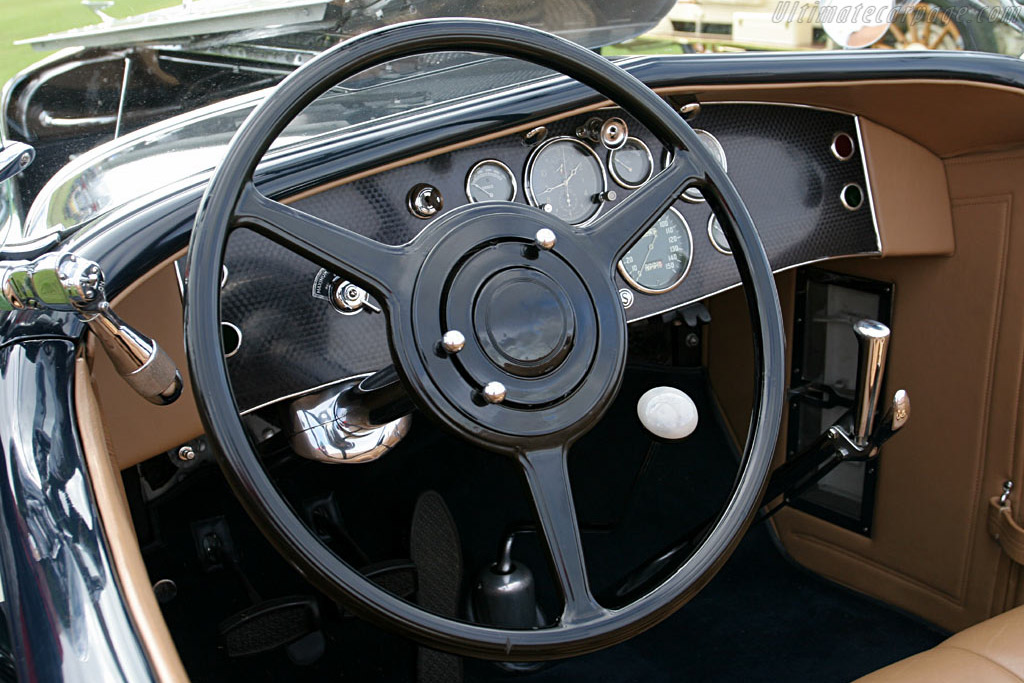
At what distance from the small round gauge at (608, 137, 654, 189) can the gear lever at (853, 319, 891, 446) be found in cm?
44

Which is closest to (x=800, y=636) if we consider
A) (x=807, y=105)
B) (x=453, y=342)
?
(x=807, y=105)

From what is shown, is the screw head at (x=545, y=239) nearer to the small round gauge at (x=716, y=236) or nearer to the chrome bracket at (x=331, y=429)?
the chrome bracket at (x=331, y=429)

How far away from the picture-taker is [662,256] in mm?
1589

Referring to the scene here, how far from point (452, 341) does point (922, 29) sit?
1.51 m

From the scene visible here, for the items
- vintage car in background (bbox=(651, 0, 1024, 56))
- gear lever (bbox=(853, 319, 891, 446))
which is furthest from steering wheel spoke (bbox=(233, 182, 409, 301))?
vintage car in background (bbox=(651, 0, 1024, 56))

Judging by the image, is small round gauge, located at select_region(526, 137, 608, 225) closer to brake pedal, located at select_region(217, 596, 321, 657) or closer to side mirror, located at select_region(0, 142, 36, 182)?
side mirror, located at select_region(0, 142, 36, 182)

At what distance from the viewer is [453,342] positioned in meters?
0.94

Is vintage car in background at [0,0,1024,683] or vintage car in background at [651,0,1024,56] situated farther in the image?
vintage car in background at [651,0,1024,56]

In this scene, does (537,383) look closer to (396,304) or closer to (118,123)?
(396,304)

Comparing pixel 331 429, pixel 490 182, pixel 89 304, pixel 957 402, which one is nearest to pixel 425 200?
pixel 490 182

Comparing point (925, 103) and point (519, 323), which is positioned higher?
point (925, 103)

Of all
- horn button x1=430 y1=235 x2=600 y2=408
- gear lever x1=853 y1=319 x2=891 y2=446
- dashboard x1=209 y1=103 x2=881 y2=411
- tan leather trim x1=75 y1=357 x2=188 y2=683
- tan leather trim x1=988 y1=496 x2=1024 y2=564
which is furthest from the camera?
tan leather trim x1=988 y1=496 x2=1024 y2=564

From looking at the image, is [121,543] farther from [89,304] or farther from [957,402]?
[957,402]

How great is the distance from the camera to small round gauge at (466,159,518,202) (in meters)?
1.38
